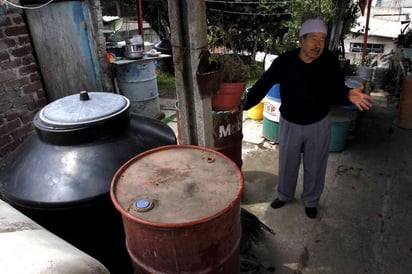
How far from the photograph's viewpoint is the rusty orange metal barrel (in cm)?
152

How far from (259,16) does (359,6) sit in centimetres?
310

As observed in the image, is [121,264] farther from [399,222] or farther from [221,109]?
[399,222]

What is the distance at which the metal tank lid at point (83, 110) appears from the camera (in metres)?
2.06

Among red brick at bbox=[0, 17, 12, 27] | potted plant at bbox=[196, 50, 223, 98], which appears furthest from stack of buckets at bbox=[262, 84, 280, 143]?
red brick at bbox=[0, 17, 12, 27]

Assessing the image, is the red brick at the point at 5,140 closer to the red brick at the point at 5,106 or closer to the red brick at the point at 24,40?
the red brick at the point at 5,106

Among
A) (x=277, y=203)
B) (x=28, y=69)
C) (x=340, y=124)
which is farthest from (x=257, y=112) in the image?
(x=28, y=69)

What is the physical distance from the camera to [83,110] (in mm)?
2156

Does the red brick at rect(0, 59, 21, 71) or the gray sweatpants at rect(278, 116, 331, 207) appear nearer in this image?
the gray sweatpants at rect(278, 116, 331, 207)

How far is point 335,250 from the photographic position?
9.89 ft

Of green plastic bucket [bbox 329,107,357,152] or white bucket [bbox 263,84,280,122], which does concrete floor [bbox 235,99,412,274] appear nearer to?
green plastic bucket [bbox 329,107,357,152]

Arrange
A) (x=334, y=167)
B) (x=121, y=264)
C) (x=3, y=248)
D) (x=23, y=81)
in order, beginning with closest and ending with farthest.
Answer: (x=3, y=248), (x=121, y=264), (x=23, y=81), (x=334, y=167)

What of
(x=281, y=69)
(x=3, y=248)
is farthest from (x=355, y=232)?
(x=3, y=248)

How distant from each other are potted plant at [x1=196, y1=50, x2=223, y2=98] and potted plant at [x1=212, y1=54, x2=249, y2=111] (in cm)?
24

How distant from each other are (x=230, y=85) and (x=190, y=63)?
0.63 meters
